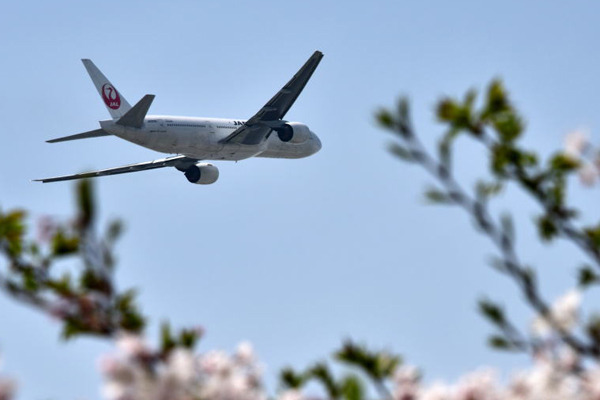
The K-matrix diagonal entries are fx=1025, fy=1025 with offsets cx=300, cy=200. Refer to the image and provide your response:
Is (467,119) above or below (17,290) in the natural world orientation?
above

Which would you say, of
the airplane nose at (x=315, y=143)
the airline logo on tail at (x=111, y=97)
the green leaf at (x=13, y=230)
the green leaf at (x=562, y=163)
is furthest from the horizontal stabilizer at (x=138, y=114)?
the green leaf at (x=562, y=163)

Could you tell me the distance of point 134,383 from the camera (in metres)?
6.02

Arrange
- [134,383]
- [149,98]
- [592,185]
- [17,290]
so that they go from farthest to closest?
[149,98] → [592,185] → [17,290] → [134,383]

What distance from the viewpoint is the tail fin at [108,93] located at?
68.6 metres

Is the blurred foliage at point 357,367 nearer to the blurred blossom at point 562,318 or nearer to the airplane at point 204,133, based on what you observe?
the blurred blossom at point 562,318

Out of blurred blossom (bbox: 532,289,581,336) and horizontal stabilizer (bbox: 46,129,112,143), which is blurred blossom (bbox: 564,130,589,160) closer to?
blurred blossom (bbox: 532,289,581,336)

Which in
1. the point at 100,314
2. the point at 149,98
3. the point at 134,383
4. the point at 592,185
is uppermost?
the point at 149,98

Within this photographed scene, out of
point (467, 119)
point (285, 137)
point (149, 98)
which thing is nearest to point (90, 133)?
point (149, 98)

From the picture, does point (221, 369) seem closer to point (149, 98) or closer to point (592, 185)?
point (592, 185)

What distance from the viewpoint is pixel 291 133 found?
219 feet

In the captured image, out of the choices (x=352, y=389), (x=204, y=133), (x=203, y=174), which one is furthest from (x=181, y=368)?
(x=203, y=174)

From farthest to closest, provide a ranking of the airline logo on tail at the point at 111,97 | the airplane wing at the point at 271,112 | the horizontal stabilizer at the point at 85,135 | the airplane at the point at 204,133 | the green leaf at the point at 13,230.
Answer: the airline logo on tail at the point at 111,97
the airplane wing at the point at 271,112
the horizontal stabilizer at the point at 85,135
the airplane at the point at 204,133
the green leaf at the point at 13,230

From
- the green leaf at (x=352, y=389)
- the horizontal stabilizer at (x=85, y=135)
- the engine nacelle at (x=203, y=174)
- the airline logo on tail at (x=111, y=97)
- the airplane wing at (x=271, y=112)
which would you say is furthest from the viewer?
the engine nacelle at (x=203, y=174)

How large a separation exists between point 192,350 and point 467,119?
2.83 m
